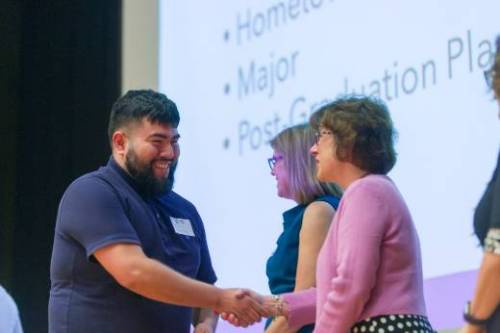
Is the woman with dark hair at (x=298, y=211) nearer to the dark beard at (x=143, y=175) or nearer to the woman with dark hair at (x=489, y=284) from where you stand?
the dark beard at (x=143, y=175)

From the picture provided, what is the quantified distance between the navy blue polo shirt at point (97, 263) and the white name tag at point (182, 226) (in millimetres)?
33

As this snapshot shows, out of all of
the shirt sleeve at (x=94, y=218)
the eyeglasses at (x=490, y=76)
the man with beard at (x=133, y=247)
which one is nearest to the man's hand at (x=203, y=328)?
the man with beard at (x=133, y=247)

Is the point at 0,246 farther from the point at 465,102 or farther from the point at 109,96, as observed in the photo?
the point at 465,102

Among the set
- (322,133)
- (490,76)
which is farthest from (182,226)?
(490,76)

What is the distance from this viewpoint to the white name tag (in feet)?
9.43

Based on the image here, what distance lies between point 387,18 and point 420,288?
1.40 metres

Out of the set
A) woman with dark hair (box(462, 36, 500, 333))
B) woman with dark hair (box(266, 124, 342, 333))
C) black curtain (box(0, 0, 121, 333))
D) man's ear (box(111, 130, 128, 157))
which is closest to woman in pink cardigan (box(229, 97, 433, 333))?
woman with dark hair (box(266, 124, 342, 333))

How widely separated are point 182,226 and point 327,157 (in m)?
0.54

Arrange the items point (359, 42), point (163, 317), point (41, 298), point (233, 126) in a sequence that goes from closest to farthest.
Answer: point (163, 317), point (359, 42), point (233, 126), point (41, 298)

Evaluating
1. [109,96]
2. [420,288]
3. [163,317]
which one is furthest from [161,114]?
[109,96]

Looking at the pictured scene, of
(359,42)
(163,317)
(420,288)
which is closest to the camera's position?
(420,288)

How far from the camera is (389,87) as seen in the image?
11.5ft

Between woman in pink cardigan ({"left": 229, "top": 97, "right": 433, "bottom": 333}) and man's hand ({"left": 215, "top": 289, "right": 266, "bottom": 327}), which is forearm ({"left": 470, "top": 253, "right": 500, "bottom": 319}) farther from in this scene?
man's hand ({"left": 215, "top": 289, "right": 266, "bottom": 327})

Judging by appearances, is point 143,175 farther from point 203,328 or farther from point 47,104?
point 47,104
